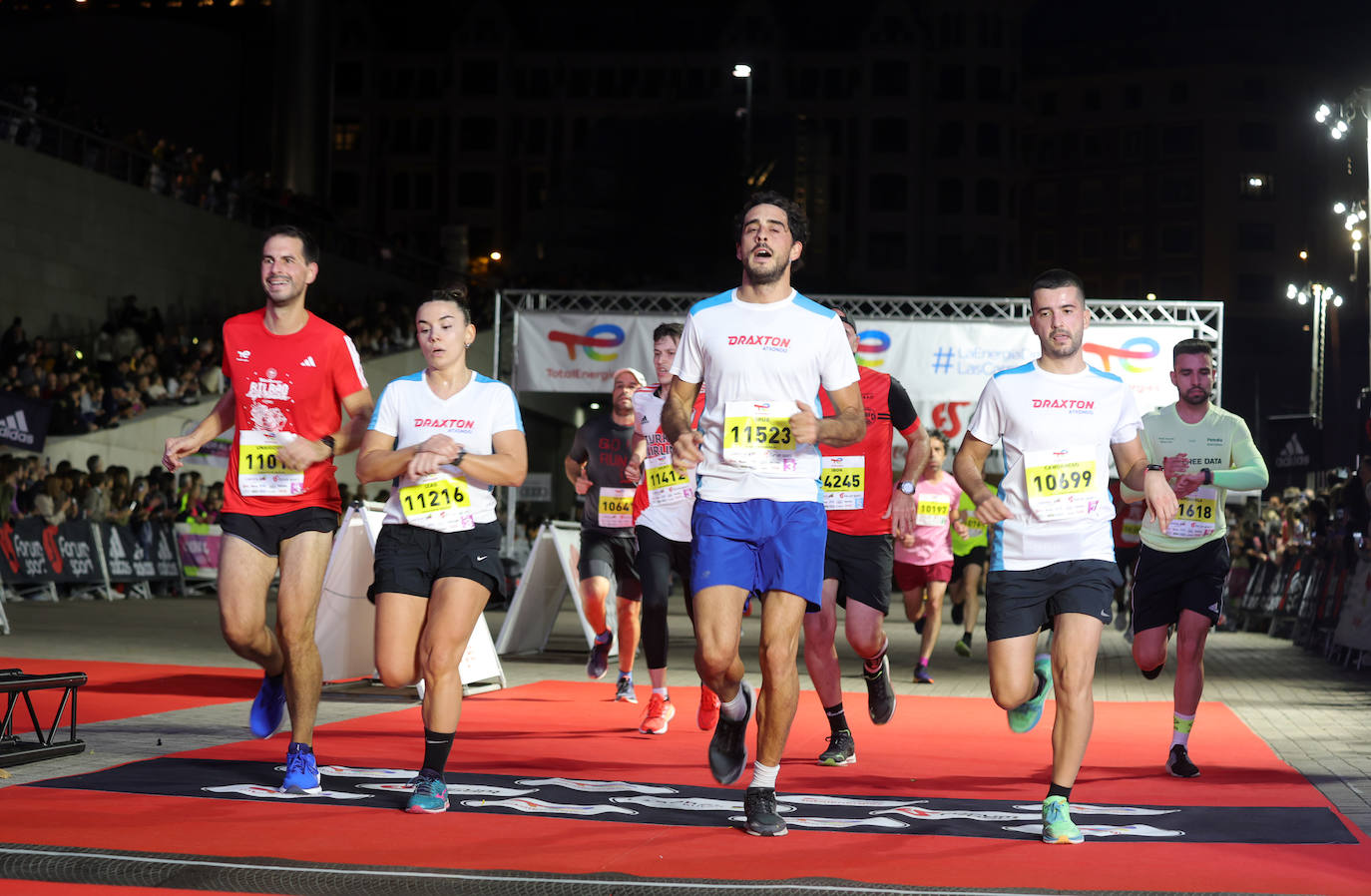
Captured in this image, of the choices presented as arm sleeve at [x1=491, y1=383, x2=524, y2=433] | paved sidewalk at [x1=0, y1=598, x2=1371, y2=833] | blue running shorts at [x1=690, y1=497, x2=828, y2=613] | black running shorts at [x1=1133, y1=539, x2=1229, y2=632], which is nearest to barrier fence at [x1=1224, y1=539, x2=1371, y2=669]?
paved sidewalk at [x1=0, y1=598, x2=1371, y2=833]

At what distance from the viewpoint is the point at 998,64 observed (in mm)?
79562

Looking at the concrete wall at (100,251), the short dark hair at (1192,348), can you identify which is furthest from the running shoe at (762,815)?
the concrete wall at (100,251)

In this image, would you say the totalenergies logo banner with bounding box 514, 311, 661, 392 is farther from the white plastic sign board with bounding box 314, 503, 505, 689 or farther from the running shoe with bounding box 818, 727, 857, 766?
the running shoe with bounding box 818, 727, 857, 766

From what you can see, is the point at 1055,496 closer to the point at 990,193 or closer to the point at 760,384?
the point at 760,384

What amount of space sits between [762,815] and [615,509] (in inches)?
202

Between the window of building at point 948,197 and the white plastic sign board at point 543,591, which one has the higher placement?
the window of building at point 948,197

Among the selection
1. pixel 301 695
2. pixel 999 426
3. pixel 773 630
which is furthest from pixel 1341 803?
pixel 301 695

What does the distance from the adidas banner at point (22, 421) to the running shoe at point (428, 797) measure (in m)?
15.6

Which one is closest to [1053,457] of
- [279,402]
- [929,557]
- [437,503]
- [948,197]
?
[437,503]

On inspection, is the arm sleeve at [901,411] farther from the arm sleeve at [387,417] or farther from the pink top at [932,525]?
the pink top at [932,525]

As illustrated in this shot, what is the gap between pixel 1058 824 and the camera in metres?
5.36

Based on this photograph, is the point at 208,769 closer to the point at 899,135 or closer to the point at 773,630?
the point at 773,630

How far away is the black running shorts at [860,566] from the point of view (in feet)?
25.2

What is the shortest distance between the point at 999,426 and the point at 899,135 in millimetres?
74725
